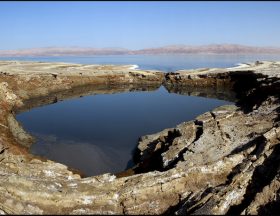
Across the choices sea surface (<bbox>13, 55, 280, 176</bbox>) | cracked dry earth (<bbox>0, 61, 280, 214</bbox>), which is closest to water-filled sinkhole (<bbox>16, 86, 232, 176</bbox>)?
sea surface (<bbox>13, 55, 280, 176</bbox>)

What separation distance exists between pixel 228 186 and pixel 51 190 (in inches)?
298

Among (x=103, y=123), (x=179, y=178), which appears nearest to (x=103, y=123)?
(x=103, y=123)

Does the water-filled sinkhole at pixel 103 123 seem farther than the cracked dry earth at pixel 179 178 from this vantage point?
Yes

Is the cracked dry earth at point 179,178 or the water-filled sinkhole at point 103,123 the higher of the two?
the cracked dry earth at point 179,178

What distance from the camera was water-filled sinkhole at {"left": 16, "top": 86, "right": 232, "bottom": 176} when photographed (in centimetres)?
2858

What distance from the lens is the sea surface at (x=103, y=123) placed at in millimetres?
28578

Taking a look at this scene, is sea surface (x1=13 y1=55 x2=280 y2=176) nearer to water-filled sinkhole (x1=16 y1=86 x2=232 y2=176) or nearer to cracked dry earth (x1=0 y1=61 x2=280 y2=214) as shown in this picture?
water-filled sinkhole (x1=16 y1=86 x2=232 y2=176)

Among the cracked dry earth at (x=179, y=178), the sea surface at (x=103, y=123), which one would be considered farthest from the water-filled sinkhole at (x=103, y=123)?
the cracked dry earth at (x=179, y=178)

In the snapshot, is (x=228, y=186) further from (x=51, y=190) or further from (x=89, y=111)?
(x=89, y=111)

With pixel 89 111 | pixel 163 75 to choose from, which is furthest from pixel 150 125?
pixel 163 75

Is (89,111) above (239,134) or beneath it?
beneath

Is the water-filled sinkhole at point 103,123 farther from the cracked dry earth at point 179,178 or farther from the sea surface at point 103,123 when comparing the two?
the cracked dry earth at point 179,178

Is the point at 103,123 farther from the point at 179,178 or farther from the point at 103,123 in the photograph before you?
the point at 179,178

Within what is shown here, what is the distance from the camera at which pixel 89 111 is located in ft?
154
